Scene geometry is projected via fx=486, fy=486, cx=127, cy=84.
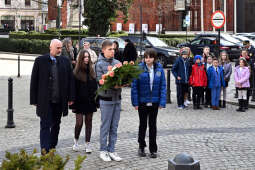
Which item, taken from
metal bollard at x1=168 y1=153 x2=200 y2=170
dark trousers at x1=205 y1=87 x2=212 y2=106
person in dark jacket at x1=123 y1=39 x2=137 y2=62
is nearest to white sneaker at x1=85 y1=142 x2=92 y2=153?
metal bollard at x1=168 y1=153 x2=200 y2=170

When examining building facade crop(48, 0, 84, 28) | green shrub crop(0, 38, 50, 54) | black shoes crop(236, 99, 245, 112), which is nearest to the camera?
black shoes crop(236, 99, 245, 112)

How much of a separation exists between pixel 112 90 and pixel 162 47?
63.5 feet

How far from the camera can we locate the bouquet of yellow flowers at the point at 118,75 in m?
7.17

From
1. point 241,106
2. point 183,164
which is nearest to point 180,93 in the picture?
point 241,106

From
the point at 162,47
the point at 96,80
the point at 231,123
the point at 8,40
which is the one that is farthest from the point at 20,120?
the point at 8,40

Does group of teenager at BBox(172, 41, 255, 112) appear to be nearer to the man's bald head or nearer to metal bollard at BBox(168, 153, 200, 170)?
the man's bald head

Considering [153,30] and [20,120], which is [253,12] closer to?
[153,30]

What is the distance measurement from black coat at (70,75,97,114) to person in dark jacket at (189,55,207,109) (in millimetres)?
5901

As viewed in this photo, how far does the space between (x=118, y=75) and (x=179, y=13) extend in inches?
2041

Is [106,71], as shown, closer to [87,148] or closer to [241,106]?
[87,148]

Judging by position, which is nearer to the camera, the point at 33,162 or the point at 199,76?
the point at 33,162

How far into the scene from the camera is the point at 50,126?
24.7 ft

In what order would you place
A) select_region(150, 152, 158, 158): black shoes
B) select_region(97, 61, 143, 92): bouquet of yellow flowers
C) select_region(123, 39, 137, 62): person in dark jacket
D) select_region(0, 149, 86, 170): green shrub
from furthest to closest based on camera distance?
1. select_region(123, 39, 137, 62): person in dark jacket
2. select_region(150, 152, 158, 158): black shoes
3. select_region(97, 61, 143, 92): bouquet of yellow flowers
4. select_region(0, 149, 86, 170): green shrub

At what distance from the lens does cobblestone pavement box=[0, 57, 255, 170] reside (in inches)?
294
